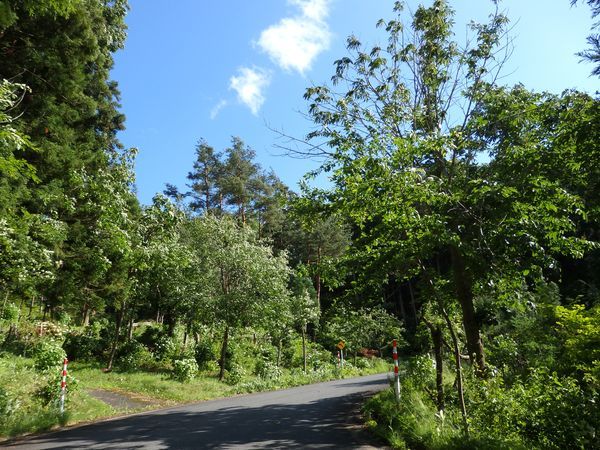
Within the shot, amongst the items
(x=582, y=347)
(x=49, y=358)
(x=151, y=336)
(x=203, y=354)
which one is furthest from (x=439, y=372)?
(x=151, y=336)

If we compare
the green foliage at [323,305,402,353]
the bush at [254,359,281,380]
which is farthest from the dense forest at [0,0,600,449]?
the green foliage at [323,305,402,353]

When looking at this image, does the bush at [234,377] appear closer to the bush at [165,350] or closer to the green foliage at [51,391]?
the bush at [165,350]

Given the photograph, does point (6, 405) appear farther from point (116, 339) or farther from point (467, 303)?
point (116, 339)

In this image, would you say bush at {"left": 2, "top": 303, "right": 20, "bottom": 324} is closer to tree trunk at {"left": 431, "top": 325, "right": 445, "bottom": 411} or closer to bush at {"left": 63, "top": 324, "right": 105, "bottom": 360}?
bush at {"left": 63, "top": 324, "right": 105, "bottom": 360}

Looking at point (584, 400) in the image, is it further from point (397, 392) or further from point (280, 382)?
point (280, 382)

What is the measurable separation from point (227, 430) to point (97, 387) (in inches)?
337

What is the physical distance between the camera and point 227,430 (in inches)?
296

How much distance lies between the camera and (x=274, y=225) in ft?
127

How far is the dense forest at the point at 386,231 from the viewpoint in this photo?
5.74m

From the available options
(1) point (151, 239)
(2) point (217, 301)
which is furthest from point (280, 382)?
(1) point (151, 239)

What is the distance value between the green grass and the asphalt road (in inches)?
27.7

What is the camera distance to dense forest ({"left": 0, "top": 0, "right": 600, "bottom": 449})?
574 centimetres

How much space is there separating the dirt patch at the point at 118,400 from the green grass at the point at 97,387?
208 millimetres

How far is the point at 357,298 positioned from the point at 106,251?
882 cm
